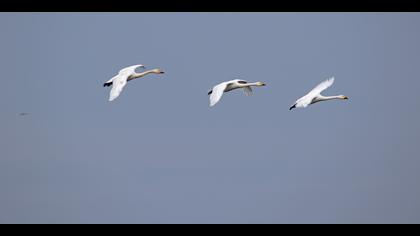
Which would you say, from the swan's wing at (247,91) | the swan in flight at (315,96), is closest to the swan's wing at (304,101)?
the swan in flight at (315,96)

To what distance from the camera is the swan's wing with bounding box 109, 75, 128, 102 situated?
52.0 meters

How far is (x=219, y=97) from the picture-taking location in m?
54.5

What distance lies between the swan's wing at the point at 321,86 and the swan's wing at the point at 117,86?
953 centimetres

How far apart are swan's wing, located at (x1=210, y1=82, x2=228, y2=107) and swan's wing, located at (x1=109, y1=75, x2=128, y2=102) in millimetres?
4170

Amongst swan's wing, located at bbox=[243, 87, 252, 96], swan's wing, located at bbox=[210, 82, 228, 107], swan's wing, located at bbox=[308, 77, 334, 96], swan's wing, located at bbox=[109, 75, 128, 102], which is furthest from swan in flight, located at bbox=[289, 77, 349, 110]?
swan's wing, located at bbox=[109, 75, 128, 102]

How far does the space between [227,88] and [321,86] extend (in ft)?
17.0

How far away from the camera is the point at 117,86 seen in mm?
53500

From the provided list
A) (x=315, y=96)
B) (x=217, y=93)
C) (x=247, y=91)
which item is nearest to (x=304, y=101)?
(x=315, y=96)

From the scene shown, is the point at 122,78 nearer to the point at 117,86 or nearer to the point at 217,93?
the point at 117,86

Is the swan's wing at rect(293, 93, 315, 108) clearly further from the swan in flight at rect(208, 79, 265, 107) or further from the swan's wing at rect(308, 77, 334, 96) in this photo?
the swan in flight at rect(208, 79, 265, 107)

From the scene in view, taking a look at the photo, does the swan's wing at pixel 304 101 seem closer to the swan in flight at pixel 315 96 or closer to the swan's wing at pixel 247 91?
the swan in flight at pixel 315 96
